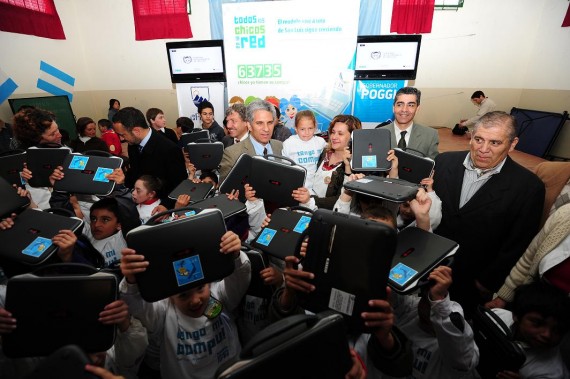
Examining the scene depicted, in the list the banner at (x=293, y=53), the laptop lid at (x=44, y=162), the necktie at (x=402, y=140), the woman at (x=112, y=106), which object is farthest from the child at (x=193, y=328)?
the woman at (x=112, y=106)

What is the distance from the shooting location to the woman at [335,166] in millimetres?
2369

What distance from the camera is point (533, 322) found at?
141 cm

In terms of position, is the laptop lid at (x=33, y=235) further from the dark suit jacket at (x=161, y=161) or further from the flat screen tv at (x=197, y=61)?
the flat screen tv at (x=197, y=61)

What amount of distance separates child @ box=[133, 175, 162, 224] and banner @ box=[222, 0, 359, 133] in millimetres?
4333

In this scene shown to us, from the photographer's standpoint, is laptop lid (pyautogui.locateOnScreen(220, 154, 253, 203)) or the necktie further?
the necktie

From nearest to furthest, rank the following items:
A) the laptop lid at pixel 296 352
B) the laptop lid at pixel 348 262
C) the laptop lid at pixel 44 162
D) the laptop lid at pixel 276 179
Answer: the laptop lid at pixel 296 352, the laptop lid at pixel 348 262, the laptop lid at pixel 276 179, the laptop lid at pixel 44 162

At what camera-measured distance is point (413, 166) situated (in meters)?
1.99

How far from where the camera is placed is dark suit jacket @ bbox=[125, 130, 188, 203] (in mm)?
2740

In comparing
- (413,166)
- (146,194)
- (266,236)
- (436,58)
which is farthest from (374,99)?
(266,236)

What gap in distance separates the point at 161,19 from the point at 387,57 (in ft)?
18.7

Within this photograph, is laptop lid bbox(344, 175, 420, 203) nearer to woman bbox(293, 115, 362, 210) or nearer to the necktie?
woman bbox(293, 115, 362, 210)

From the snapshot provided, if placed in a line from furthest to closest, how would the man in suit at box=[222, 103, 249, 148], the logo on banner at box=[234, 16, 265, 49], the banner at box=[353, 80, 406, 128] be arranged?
the banner at box=[353, 80, 406, 128], the logo on banner at box=[234, 16, 265, 49], the man in suit at box=[222, 103, 249, 148]

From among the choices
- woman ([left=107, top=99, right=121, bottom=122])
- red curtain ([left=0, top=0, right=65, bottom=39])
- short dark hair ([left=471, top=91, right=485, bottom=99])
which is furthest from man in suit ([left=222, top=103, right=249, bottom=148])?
short dark hair ([left=471, top=91, right=485, bottom=99])

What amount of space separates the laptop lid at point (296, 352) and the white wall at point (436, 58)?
27.2 feet
